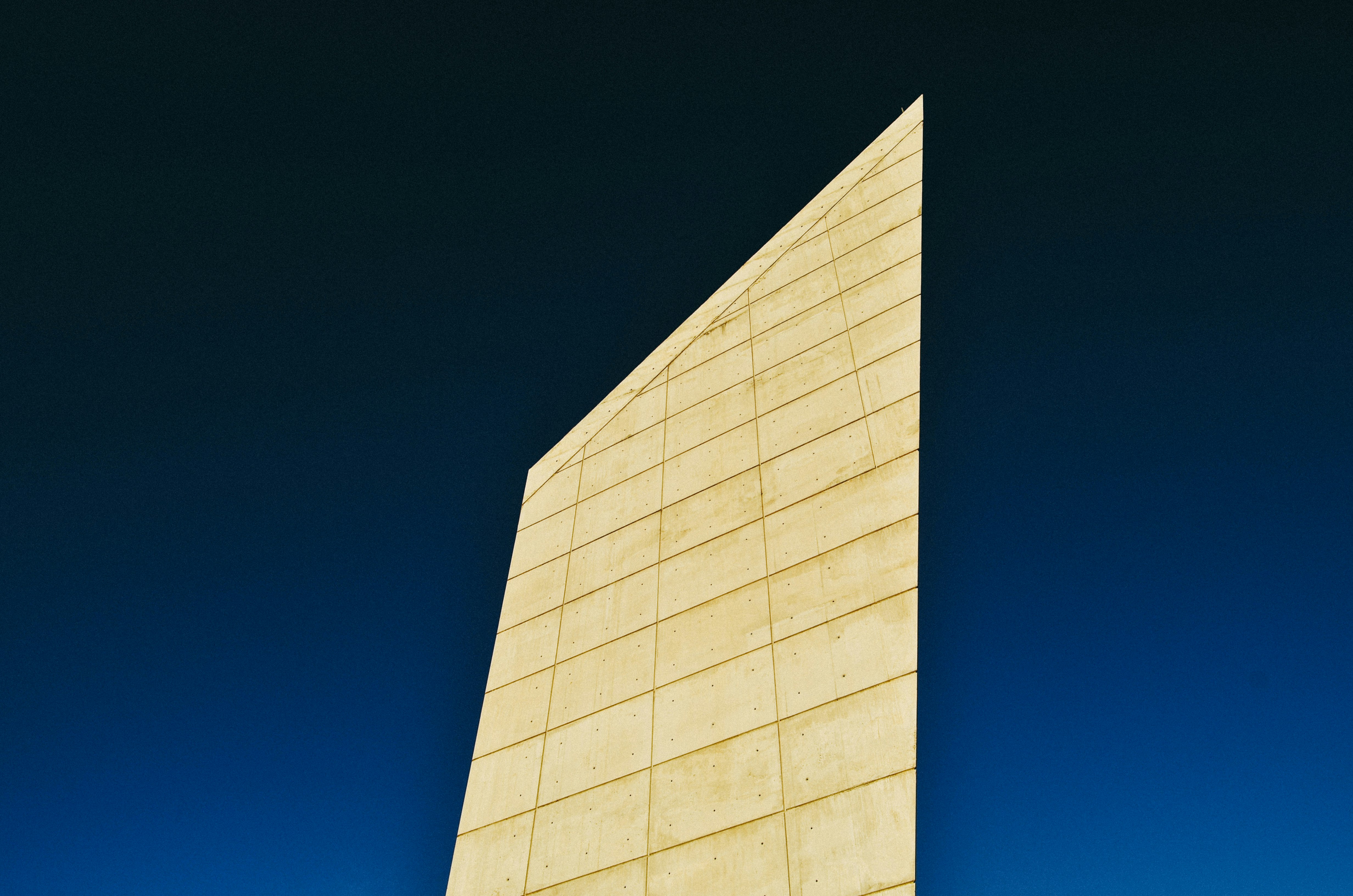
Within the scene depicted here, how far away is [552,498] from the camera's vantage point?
14.5 metres

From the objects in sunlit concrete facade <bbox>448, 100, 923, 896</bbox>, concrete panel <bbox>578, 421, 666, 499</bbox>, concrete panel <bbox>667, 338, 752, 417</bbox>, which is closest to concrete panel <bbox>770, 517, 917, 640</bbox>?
sunlit concrete facade <bbox>448, 100, 923, 896</bbox>

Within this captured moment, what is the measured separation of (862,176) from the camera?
1430 centimetres

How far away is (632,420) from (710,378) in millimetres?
1421

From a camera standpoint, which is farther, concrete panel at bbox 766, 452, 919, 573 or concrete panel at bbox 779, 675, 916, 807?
concrete panel at bbox 766, 452, 919, 573

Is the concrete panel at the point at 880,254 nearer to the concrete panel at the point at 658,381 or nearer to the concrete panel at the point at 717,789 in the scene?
the concrete panel at the point at 658,381

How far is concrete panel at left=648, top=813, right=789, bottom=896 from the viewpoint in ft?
27.6

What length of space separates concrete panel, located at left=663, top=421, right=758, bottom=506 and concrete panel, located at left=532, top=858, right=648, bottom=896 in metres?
4.59

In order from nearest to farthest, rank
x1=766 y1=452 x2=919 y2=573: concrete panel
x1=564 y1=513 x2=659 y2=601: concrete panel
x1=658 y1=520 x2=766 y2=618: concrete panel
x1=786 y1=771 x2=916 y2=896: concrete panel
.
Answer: x1=786 y1=771 x2=916 y2=896: concrete panel → x1=766 y1=452 x2=919 y2=573: concrete panel → x1=658 y1=520 x2=766 y2=618: concrete panel → x1=564 y1=513 x2=659 y2=601: concrete panel

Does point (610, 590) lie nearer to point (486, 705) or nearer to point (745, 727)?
point (486, 705)

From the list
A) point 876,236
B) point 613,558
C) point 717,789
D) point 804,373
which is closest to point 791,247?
point 876,236

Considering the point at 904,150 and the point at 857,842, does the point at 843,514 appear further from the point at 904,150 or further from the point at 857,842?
the point at 904,150

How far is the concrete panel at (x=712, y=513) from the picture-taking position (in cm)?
1144

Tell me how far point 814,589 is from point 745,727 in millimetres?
1578

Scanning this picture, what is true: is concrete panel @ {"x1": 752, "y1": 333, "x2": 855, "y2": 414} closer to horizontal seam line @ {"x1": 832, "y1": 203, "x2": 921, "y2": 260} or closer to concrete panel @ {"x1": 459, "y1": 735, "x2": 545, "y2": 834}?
horizontal seam line @ {"x1": 832, "y1": 203, "x2": 921, "y2": 260}
